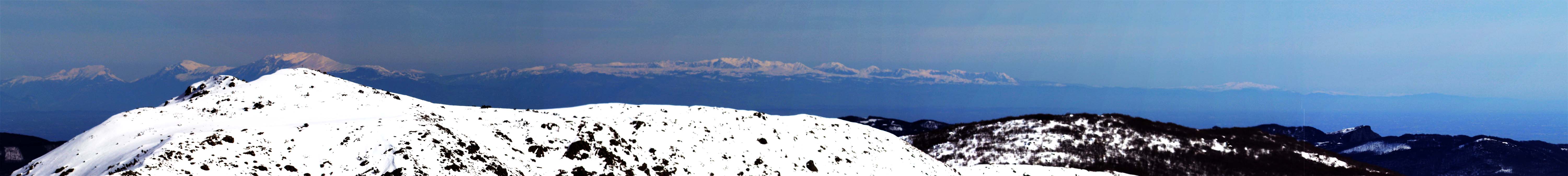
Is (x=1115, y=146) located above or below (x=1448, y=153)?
below

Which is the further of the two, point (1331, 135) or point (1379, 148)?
point (1331, 135)

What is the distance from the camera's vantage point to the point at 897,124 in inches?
6181

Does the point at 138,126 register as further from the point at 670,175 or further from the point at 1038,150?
the point at 1038,150

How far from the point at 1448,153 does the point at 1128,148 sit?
107524 mm

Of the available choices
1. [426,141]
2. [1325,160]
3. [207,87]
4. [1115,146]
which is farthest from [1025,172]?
[207,87]

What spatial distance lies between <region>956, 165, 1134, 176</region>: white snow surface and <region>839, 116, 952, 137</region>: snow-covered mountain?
243 ft

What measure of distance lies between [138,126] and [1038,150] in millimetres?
73216

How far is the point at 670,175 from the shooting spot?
128 ft

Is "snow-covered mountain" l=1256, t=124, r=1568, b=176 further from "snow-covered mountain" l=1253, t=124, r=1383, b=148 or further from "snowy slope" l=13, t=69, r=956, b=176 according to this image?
"snowy slope" l=13, t=69, r=956, b=176

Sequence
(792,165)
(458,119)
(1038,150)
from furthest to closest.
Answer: (1038,150) → (792,165) → (458,119)

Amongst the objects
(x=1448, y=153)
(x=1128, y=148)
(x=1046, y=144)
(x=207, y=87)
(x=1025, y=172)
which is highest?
(x=1448, y=153)

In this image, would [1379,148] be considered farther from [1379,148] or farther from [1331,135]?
[1331,135]

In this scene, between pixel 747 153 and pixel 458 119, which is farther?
pixel 747 153

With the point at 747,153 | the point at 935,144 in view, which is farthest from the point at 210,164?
the point at 935,144
